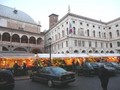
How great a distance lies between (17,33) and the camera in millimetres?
38000

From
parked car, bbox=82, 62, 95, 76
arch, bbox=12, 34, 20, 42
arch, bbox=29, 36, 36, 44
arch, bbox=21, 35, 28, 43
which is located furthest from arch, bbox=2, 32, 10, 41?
parked car, bbox=82, 62, 95, 76

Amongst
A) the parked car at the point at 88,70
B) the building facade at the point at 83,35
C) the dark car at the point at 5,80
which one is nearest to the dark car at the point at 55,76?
the dark car at the point at 5,80

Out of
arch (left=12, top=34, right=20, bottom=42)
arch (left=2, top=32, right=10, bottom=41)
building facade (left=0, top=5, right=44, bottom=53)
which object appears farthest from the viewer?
arch (left=12, top=34, right=20, bottom=42)

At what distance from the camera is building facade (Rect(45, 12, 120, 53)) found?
42.0 meters

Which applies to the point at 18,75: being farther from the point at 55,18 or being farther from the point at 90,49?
the point at 55,18

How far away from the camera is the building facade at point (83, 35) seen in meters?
42.0

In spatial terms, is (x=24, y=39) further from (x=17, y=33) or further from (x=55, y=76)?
(x=55, y=76)

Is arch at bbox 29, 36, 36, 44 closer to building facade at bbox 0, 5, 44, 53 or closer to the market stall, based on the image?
building facade at bbox 0, 5, 44, 53

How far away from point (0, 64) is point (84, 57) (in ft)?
52.9

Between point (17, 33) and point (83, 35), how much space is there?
2087 centimetres

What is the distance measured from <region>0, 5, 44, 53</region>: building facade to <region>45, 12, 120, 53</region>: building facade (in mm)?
7508

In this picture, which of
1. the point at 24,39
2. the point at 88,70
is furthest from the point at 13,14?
the point at 88,70

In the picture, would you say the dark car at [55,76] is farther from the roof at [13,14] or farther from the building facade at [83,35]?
the roof at [13,14]

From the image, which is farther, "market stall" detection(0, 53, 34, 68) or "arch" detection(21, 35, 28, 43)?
"arch" detection(21, 35, 28, 43)
